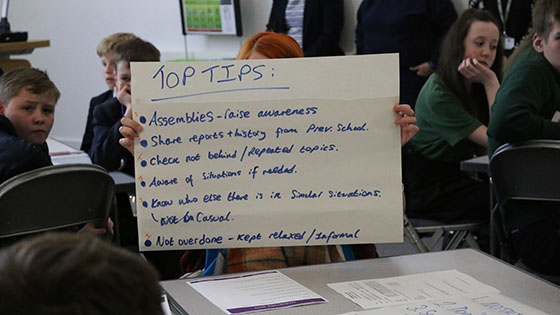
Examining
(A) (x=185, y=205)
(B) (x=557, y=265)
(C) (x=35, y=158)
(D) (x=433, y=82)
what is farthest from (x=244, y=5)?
(A) (x=185, y=205)

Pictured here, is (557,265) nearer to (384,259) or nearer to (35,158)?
(384,259)

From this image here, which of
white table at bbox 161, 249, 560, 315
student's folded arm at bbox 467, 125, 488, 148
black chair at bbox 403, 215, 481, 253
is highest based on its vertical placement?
white table at bbox 161, 249, 560, 315

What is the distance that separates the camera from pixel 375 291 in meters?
1.49

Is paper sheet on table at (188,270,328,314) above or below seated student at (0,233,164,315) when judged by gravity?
below

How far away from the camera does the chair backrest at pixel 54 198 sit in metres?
2.29

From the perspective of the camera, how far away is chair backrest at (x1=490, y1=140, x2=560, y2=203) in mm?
2215

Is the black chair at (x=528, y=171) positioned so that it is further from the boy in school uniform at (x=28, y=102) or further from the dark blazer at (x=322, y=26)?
the dark blazer at (x=322, y=26)

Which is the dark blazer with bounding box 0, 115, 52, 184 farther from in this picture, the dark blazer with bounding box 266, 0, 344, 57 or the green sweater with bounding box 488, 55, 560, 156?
the dark blazer with bounding box 266, 0, 344, 57

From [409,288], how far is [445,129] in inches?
68.8

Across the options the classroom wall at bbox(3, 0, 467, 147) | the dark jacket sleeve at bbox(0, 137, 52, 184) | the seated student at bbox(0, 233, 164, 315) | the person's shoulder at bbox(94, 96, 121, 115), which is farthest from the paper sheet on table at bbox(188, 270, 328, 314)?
the classroom wall at bbox(3, 0, 467, 147)

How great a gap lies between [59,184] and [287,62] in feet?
3.59

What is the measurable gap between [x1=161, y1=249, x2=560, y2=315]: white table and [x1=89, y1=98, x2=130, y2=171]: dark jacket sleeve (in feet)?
5.51

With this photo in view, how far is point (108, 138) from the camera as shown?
10.5ft

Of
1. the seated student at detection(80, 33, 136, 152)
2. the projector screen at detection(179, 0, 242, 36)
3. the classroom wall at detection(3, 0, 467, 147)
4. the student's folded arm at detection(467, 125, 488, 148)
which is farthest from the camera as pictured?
the classroom wall at detection(3, 0, 467, 147)
